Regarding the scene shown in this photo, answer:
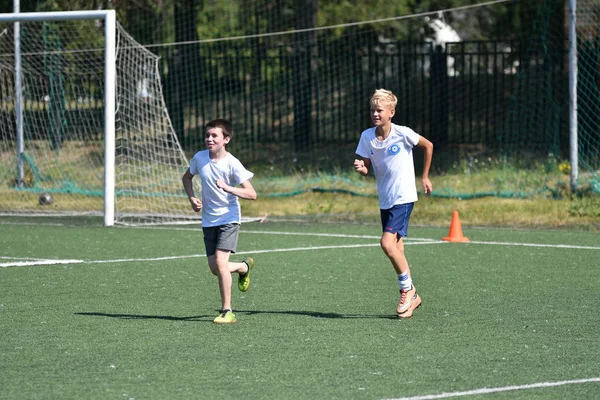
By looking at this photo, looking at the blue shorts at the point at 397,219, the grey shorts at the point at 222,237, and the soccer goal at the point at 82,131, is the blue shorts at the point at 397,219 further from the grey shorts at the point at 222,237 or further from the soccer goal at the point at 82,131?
the soccer goal at the point at 82,131

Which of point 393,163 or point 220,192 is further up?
point 393,163

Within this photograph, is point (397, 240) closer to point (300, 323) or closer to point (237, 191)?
point (300, 323)

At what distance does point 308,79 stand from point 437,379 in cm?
1713

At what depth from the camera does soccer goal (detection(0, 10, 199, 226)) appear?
56.7 feet

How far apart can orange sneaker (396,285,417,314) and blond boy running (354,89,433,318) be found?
0.02 metres

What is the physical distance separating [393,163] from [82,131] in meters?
12.5

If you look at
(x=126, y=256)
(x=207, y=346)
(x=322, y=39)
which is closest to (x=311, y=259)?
(x=126, y=256)

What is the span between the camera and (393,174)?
8883 mm

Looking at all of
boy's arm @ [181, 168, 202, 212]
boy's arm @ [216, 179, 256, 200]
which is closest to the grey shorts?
boy's arm @ [181, 168, 202, 212]

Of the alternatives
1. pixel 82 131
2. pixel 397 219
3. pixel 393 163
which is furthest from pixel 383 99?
pixel 82 131

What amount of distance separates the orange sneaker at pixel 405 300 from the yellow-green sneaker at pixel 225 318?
4.05ft

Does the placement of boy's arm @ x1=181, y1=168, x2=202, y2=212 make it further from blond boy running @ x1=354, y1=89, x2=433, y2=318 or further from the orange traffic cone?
the orange traffic cone

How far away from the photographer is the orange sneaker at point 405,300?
8.60 m

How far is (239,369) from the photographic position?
6.66 meters
